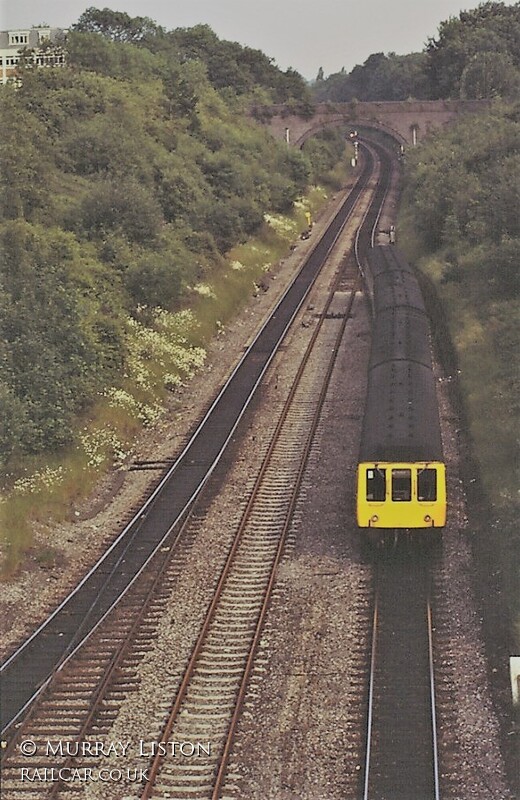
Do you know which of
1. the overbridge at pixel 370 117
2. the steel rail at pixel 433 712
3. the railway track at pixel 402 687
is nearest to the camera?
the steel rail at pixel 433 712

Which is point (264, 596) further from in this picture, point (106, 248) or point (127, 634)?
point (106, 248)

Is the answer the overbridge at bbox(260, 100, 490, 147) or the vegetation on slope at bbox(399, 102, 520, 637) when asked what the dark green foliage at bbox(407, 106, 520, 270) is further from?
the overbridge at bbox(260, 100, 490, 147)

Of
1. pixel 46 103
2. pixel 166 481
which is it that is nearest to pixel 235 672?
pixel 166 481

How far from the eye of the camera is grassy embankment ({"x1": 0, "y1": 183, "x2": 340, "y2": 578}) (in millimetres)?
19219

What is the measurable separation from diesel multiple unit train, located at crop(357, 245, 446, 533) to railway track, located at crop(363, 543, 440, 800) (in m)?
0.91

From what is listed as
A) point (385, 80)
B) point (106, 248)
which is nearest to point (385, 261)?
point (106, 248)

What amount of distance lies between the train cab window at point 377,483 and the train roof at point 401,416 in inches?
9.1

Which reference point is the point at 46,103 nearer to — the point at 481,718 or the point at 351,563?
the point at 351,563

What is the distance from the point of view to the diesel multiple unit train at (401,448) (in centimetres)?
1672

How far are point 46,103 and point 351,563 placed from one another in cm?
3253

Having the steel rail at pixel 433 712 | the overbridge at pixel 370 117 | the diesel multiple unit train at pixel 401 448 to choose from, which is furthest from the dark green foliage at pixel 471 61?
the steel rail at pixel 433 712

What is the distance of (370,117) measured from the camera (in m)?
83.6

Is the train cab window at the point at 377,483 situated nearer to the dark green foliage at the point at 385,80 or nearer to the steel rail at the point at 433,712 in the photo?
the steel rail at the point at 433,712

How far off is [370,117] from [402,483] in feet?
238
